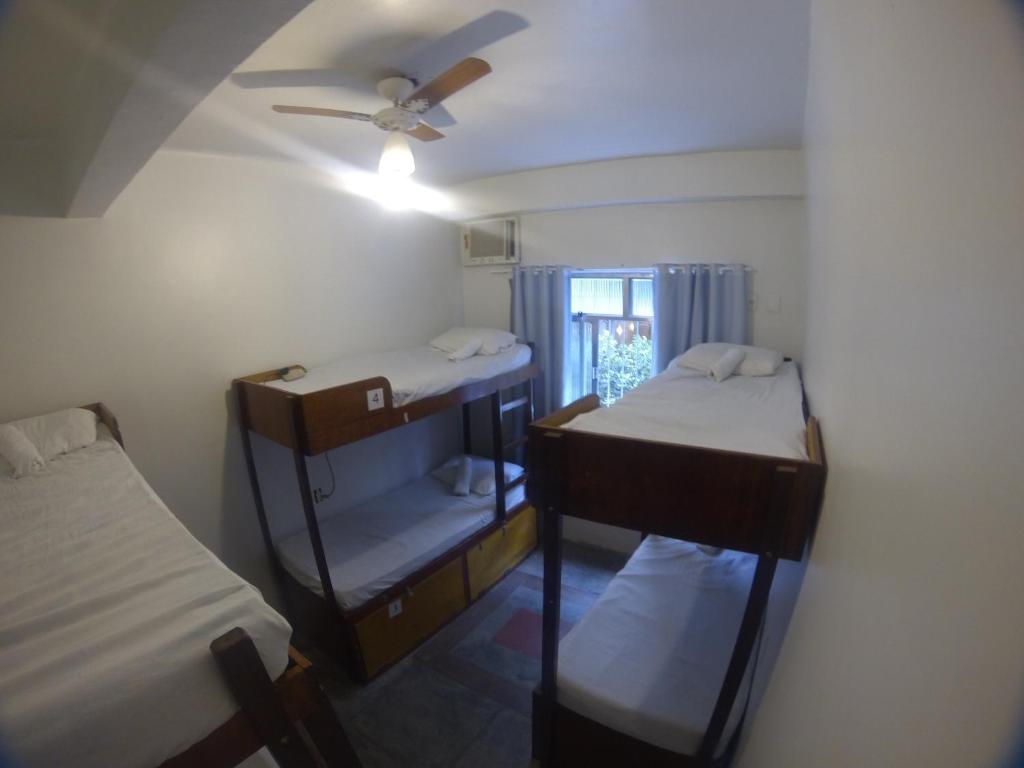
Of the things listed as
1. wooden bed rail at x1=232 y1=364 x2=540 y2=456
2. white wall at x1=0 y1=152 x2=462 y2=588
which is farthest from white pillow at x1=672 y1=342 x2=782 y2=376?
white wall at x1=0 y1=152 x2=462 y2=588

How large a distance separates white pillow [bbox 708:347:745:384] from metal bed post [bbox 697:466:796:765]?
43.7 inches

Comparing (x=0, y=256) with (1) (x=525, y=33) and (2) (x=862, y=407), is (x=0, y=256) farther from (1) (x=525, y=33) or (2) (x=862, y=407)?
(2) (x=862, y=407)

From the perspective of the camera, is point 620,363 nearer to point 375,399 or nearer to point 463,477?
point 463,477

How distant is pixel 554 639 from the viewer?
1.40 metres

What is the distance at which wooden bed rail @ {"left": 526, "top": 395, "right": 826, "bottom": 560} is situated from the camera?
945 millimetres

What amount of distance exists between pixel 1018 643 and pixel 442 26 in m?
1.63

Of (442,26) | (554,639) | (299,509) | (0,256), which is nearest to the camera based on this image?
(442,26)

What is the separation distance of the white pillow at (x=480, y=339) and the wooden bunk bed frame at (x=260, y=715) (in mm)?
2259

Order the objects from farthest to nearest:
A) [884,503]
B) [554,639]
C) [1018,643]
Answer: [554,639], [884,503], [1018,643]

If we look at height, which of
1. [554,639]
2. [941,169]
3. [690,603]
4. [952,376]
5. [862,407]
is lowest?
[690,603]

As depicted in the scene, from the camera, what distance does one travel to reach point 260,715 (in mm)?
727

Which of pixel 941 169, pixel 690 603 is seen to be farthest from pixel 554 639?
pixel 941 169

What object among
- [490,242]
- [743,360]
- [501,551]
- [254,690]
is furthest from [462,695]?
A: [490,242]

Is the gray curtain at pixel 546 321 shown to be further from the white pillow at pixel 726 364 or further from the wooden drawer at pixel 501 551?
the white pillow at pixel 726 364
